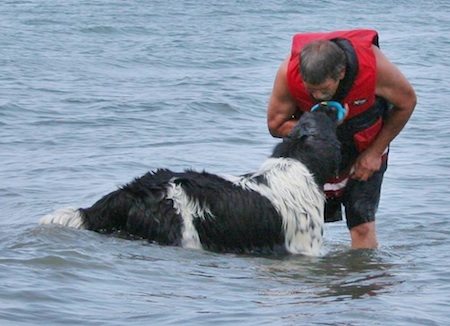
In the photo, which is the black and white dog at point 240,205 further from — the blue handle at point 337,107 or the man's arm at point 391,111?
the man's arm at point 391,111

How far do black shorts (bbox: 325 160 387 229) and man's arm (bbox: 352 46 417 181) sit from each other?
97 mm

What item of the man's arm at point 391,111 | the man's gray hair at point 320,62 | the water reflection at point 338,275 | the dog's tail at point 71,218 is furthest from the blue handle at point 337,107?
the dog's tail at point 71,218

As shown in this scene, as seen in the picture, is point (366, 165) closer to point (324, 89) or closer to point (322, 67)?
point (324, 89)

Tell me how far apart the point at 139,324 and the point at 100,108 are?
8549 millimetres

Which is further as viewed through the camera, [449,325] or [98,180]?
[98,180]

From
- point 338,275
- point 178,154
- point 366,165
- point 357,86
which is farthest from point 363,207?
point 178,154

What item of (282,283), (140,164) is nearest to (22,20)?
(140,164)

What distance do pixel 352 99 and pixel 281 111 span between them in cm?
42

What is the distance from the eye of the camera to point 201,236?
6.00m

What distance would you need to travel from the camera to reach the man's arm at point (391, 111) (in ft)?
20.5

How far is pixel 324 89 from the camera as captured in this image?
19.7 ft

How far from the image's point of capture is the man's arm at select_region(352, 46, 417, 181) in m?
6.24

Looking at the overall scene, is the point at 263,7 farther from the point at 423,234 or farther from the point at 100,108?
the point at 423,234

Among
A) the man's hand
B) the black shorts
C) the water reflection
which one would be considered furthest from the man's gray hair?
the water reflection
